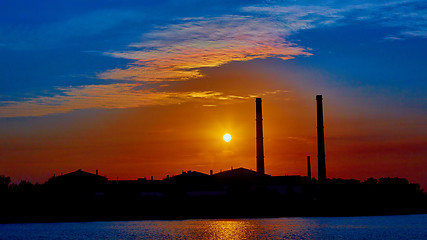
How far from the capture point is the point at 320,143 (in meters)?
107

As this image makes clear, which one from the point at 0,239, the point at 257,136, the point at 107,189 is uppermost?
the point at 257,136

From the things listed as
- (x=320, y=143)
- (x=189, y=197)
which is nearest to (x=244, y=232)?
(x=189, y=197)

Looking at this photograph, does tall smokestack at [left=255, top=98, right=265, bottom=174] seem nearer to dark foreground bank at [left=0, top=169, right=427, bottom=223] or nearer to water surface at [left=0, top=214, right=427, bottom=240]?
dark foreground bank at [left=0, top=169, right=427, bottom=223]

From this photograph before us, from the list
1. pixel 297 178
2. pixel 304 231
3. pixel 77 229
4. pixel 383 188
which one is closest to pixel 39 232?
pixel 77 229

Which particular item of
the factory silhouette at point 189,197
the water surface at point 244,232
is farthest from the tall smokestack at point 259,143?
the water surface at point 244,232

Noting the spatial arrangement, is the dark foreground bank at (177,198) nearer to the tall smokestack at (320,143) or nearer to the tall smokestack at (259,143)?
the tall smokestack at (259,143)

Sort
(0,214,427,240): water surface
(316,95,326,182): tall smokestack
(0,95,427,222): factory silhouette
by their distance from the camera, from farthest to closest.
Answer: (316,95,326,182): tall smokestack, (0,95,427,222): factory silhouette, (0,214,427,240): water surface

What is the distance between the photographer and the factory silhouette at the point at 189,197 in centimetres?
10288

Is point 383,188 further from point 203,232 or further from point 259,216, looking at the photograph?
point 203,232

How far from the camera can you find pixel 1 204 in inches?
3999

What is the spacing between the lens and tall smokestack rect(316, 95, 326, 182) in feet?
351

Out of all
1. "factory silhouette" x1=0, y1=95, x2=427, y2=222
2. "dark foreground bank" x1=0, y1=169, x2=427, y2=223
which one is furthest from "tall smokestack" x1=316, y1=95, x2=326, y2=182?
"dark foreground bank" x1=0, y1=169, x2=427, y2=223

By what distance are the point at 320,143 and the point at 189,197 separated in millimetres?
23194

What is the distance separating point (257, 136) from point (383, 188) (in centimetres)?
2925
